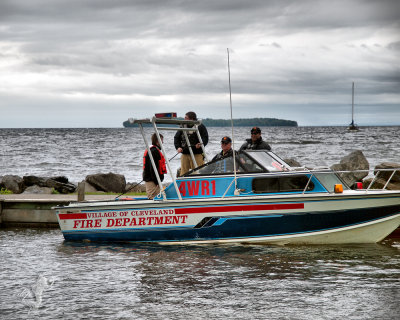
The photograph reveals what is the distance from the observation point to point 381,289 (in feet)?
25.5

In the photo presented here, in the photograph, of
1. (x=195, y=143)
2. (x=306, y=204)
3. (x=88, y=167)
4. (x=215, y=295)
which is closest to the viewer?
(x=215, y=295)

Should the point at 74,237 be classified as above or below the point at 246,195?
below

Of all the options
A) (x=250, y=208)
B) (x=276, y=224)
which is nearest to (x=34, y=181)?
(x=250, y=208)

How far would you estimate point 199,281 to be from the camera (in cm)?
844

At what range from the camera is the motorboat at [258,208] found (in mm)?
10539

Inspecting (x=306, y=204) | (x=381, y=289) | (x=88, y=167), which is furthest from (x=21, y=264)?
(x=88, y=167)

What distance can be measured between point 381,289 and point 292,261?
6.93 ft

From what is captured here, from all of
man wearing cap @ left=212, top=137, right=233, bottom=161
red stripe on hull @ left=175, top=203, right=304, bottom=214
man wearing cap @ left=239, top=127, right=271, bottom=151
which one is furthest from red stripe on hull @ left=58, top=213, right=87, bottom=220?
man wearing cap @ left=239, top=127, right=271, bottom=151

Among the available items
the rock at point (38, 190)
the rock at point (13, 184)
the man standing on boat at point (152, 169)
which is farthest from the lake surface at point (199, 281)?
the rock at point (13, 184)

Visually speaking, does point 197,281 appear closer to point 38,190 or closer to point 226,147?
point 226,147

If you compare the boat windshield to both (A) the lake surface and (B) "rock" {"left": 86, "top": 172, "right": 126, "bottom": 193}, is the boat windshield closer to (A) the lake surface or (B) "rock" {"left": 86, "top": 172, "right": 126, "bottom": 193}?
(A) the lake surface

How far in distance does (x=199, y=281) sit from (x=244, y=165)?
323 centimetres

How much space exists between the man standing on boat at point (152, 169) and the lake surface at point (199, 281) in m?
1.41

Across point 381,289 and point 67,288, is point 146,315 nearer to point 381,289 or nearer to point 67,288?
point 67,288
